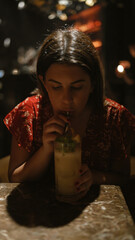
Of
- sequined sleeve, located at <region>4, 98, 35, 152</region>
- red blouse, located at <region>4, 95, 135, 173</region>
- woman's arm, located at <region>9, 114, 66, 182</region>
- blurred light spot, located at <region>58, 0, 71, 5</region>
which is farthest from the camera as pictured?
blurred light spot, located at <region>58, 0, 71, 5</region>

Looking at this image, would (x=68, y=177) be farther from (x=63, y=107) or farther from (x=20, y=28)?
(x=20, y=28)

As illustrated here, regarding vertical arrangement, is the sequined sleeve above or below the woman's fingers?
above

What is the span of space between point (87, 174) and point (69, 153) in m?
0.14

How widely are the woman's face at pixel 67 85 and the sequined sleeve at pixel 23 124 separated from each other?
0.25 meters

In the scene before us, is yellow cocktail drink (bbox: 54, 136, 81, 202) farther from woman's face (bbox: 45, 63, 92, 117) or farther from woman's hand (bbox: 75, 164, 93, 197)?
woman's face (bbox: 45, 63, 92, 117)

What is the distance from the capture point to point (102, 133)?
153 centimetres

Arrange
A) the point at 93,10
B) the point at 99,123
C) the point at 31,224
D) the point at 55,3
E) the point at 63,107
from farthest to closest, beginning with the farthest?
1. the point at 93,10
2. the point at 55,3
3. the point at 99,123
4. the point at 63,107
5. the point at 31,224

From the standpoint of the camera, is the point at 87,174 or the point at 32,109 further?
the point at 32,109

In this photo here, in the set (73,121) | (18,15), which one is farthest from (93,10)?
(73,121)

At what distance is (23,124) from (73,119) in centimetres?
30

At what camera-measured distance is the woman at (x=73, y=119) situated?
1.20m

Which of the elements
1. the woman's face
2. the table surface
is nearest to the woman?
the woman's face

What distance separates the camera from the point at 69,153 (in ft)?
3.31

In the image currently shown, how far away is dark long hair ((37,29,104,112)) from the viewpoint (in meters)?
1.26
